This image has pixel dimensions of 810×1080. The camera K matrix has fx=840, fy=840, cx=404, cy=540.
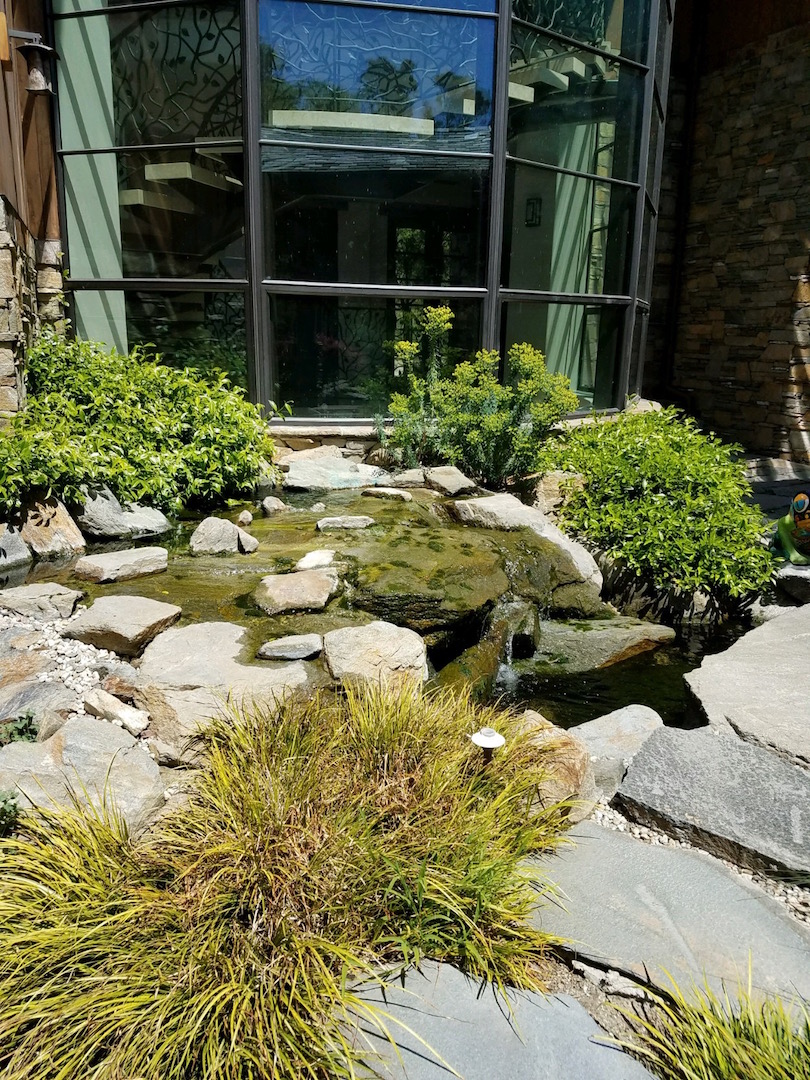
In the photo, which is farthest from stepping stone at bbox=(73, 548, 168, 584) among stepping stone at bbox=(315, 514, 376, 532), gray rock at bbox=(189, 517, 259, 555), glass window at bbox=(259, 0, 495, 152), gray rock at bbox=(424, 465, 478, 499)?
glass window at bbox=(259, 0, 495, 152)

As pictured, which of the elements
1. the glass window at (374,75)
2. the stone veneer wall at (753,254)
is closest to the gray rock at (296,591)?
the glass window at (374,75)

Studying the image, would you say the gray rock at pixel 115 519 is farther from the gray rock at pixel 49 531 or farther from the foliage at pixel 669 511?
the foliage at pixel 669 511

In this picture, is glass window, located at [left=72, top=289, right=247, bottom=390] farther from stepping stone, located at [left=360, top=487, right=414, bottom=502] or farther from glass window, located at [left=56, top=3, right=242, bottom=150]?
stepping stone, located at [left=360, top=487, right=414, bottom=502]

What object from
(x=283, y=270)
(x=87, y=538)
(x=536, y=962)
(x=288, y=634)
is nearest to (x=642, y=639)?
(x=288, y=634)

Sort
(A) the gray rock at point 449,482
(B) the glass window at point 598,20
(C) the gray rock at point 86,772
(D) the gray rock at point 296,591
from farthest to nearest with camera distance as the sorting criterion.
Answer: (B) the glass window at point 598,20 → (A) the gray rock at point 449,482 → (D) the gray rock at point 296,591 → (C) the gray rock at point 86,772

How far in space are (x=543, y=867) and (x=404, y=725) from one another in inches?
24.9

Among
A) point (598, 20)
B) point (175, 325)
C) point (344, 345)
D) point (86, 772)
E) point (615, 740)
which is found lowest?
point (615, 740)

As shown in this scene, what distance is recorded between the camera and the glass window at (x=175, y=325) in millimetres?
6961

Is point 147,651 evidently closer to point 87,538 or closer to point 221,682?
point 221,682

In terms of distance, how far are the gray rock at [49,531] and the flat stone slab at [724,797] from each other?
329 cm

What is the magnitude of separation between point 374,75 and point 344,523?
12.7 feet

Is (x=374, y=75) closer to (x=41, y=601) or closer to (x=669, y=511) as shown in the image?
(x=669, y=511)

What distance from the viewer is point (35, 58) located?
6445mm

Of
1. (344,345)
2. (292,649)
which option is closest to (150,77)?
(344,345)
